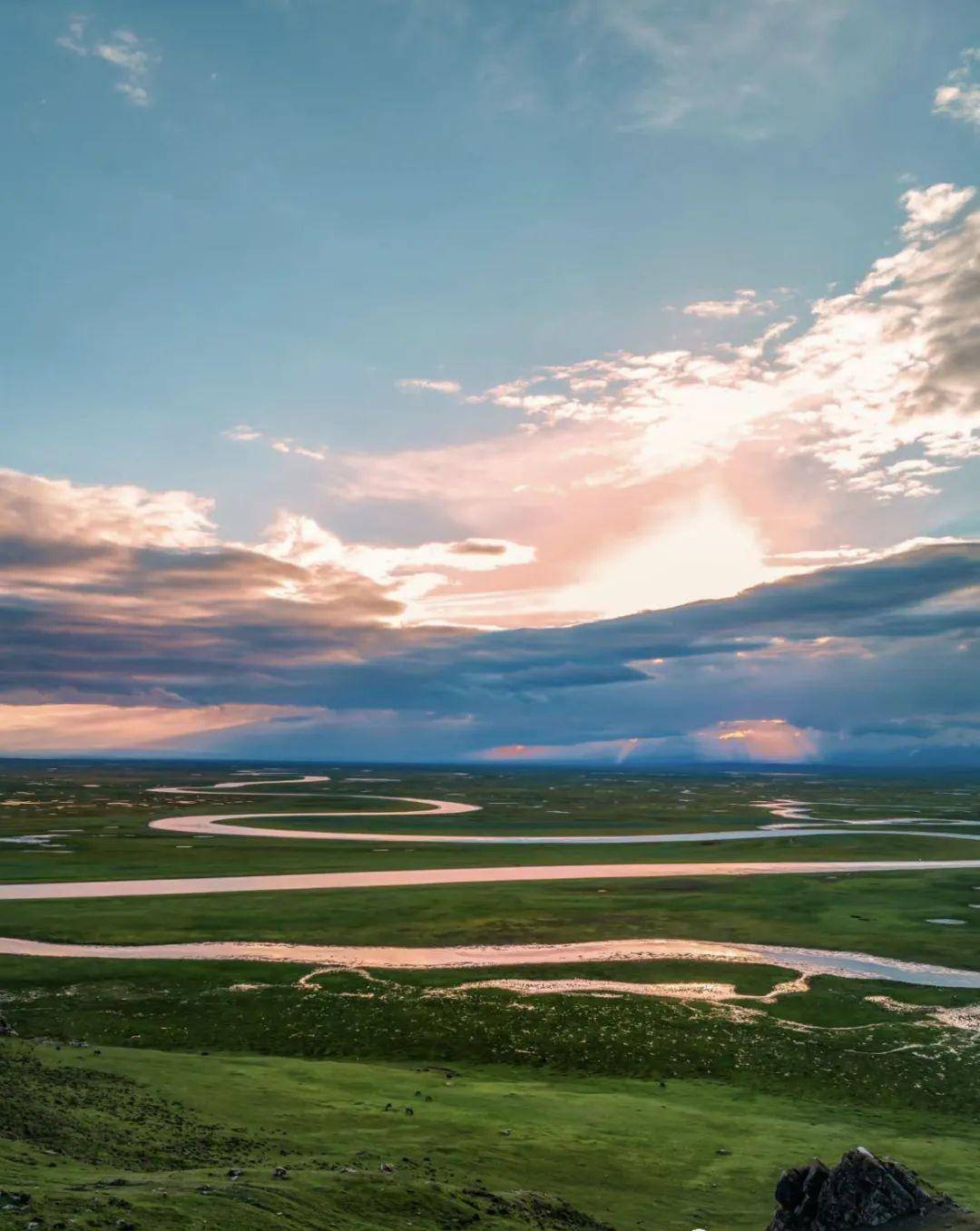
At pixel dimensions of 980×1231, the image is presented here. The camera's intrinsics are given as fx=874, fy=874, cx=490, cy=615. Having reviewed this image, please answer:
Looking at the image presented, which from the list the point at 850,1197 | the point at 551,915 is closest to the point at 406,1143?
the point at 850,1197

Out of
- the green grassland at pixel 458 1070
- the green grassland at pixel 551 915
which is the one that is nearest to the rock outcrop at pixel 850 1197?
the green grassland at pixel 458 1070

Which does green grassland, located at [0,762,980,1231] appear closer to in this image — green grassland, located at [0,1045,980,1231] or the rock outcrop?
green grassland, located at [0,1045,980,1231]

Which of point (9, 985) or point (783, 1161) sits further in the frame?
point (9, 985)

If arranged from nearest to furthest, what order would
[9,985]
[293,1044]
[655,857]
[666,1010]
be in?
1. [293,1044]
2. [666,1010]
3. [9,985]
4. [655,857]

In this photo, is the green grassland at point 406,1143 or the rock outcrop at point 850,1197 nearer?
the green grassland at point 406,1143

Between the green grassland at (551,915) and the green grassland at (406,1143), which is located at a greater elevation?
the green grassland at (406,1143)

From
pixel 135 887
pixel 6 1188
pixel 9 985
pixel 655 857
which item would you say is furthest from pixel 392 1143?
pixel 655 857

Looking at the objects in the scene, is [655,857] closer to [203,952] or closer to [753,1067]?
[203,952]

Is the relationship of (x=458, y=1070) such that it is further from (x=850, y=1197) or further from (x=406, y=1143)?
(x=850, y=1197)

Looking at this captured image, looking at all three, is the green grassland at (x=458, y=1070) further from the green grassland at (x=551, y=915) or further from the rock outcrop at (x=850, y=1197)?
the rock outcrop at (x=850, y=1197)
